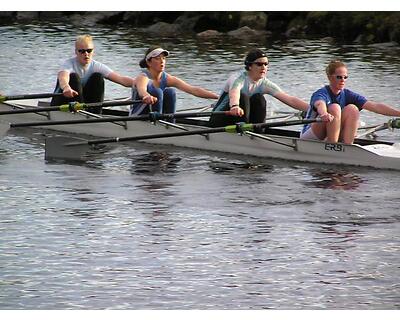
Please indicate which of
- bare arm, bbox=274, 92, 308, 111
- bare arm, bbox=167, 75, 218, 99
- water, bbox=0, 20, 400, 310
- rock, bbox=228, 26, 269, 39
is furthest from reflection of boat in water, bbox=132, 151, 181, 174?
rock, bbox=228, 26, 269, 39

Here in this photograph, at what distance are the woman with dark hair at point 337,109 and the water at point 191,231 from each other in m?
0.36

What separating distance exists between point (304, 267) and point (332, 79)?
4392 mm

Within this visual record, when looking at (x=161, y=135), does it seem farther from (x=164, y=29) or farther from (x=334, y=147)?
(x=164, y=29)

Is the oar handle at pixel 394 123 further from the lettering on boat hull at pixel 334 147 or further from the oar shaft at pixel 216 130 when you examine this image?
the oar shaft at pixel 216 130

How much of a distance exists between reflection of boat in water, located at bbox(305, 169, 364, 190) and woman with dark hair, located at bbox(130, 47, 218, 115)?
2.16 metres

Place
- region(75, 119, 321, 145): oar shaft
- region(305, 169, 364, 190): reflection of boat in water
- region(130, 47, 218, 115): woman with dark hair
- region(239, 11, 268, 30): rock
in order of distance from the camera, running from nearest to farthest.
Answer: region(305, 169, 364, 190): reflection of boat in water → region(75, 119, 321, 145): oar shaft → region(130, 47, 218, 115): woman with dark hair → region(239, 11, 268, 30): rock

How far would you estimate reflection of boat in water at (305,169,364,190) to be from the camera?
47.9ft

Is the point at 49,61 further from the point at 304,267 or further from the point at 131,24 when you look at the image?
the point at 304,267

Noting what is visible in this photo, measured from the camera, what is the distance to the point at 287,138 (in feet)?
51.8

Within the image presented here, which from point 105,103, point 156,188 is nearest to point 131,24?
point 105,103

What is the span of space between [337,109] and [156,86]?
100 inches

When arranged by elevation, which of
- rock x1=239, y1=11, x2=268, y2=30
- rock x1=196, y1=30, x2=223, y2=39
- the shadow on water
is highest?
the shadow on water

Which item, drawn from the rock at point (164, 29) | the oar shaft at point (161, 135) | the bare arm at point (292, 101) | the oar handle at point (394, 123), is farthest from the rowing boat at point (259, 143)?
the rock at point (164, 29)

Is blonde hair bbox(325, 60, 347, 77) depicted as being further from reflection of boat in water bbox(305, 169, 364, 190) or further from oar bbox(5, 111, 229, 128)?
oar bbox(5, 111, 229, 128)
